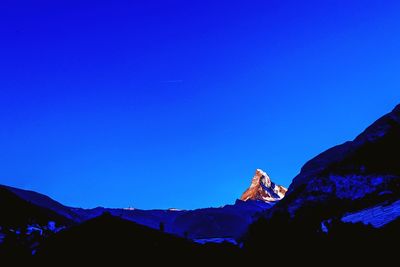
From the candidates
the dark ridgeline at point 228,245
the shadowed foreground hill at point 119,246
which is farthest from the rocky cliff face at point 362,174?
the shadowed foreground hill at point 119,246

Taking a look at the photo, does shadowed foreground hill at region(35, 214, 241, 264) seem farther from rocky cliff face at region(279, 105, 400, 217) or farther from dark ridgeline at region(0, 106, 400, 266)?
rocky cliff face at region(279, 105, 400, 217)

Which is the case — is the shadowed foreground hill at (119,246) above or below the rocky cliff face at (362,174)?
below

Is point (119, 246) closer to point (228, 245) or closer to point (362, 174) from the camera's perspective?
point (228, 245)

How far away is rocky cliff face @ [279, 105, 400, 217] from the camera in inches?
2019

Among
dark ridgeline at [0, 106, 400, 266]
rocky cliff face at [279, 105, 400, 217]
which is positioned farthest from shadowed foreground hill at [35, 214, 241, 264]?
rocky cliff face at [279, 105, 400, 217]

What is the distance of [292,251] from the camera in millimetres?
11562

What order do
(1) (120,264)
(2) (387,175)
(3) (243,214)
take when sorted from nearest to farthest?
1. (1) (120,264)
2. (2) (387,175)
3. (3) (243,214)

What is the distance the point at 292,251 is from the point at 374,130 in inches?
2570

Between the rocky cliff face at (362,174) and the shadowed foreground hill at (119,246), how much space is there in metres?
36.7

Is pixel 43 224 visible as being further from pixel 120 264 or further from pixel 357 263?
pixel 357 263

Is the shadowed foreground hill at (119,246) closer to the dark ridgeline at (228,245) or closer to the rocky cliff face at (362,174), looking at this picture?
the dark ridgeline at (228,245)

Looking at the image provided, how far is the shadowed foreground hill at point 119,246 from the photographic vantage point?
1366cm

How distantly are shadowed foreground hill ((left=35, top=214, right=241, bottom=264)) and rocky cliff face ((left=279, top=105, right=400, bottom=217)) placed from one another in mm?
36661

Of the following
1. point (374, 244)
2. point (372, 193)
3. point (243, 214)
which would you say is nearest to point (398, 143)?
point (372, 193)
